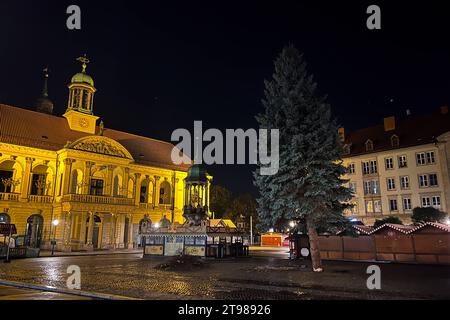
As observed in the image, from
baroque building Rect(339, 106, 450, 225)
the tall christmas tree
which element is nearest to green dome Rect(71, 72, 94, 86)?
baroque building Rect(339, 106, 450, 225)

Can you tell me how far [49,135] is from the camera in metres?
47.0

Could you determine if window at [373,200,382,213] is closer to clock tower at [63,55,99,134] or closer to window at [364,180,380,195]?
window at [364,180,380,195]

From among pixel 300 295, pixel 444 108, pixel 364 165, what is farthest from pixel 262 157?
pixel 444 108

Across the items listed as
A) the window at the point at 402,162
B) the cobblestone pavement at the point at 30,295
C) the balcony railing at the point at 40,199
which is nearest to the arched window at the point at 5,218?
the balcony railing at the point at 40,199

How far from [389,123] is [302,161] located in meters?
41.9

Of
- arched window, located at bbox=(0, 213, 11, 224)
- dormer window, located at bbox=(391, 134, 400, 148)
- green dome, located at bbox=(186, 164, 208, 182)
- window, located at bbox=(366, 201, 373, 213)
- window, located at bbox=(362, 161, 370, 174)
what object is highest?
dormer window, located at bbox=(391, 134, 400, 148)

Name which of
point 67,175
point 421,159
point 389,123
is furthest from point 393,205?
point 67,175

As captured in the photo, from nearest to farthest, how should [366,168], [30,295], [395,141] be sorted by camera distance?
[30,295]
[395,141]
[366,168]

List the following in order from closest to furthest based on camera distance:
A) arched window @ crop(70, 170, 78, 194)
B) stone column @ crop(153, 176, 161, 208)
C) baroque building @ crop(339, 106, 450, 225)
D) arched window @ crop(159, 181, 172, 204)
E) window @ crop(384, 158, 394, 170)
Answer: baroque building @ crop(339, 106, 450, 225) < arched window @ crop(70, 170, 78, 194) < window @ crop(384, 158, 394, 170) < stone column @ crop(153, 176, 161, 208) < arched window @ crop(159, 181, 172, 204)

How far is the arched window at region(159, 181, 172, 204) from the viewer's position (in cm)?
5837

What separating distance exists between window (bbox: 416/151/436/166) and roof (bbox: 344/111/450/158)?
1482 mm

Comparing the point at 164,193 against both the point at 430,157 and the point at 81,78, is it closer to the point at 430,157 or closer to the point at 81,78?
the point at 81,78
